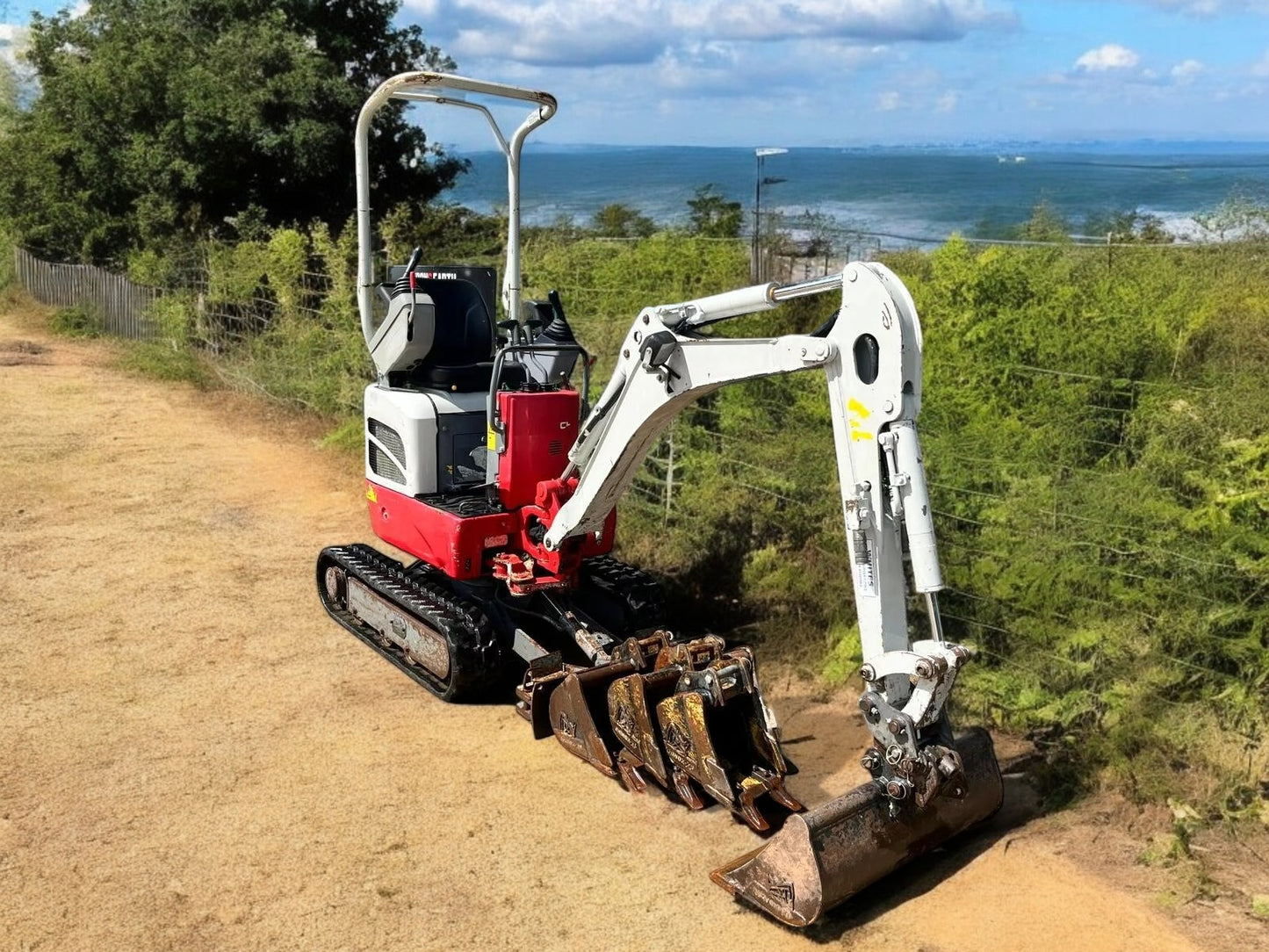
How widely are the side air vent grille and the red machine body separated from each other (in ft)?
1.63

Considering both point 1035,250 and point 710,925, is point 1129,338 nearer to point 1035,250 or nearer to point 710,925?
point 1035,250

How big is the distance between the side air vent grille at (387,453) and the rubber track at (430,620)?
685 millimetres

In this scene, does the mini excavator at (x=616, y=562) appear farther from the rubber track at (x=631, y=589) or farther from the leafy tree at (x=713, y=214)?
the leafy tree at (x=713, y=214)

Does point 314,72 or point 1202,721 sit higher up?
point 314,72

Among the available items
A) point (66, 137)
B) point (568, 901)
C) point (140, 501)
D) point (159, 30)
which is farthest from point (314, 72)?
point (568, 901)

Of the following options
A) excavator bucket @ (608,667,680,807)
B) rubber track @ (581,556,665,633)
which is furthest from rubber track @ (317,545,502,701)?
excavator bucket @ (608,667,680,807)

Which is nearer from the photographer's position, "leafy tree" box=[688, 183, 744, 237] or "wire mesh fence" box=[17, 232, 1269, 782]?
"wire mesh fence" box=[17, 232, 1269, 782]

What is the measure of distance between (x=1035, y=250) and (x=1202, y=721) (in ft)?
18.7

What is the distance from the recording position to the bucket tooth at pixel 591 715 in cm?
596

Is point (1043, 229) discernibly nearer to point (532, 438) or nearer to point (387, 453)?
point (532, 438)

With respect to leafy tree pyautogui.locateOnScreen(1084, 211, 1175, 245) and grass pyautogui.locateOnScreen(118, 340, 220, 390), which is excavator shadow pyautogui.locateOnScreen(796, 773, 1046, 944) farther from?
grass pyautogui.locateOnScreen(118, 340, 220, 390)

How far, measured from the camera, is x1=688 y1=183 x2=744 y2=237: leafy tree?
15.5 meters

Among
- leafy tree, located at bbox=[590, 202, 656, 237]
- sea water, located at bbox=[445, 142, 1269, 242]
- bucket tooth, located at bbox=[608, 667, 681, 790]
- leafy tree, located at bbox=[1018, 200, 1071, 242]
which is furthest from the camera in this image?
sea water, located at bbox=[445, 142, 1269, 242]

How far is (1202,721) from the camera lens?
18.5 feet
